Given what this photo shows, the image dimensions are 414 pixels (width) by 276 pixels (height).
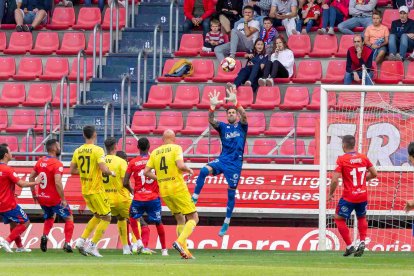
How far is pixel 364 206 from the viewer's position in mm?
20922

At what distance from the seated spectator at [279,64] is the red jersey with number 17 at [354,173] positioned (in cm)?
804

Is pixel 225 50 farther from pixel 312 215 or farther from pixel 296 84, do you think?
pixel 312 215

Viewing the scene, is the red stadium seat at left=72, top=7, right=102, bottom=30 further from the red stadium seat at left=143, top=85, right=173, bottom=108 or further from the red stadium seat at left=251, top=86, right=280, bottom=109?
the red stadium seat at left=251, top=86, right=280, bottom=109

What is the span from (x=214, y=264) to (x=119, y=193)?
14.7ft

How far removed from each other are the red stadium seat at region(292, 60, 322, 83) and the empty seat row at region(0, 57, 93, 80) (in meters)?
4.80

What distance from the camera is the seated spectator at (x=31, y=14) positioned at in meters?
31.5

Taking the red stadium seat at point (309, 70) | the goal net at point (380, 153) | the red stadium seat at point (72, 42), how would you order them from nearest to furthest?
the goal net at point (380, 153) < the red stadium seat at point (309, 70) < the red stadium seat at point (72, 42)

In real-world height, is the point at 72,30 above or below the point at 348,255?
above

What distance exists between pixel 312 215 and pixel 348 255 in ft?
13.9

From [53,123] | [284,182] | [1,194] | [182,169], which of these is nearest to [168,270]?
[182,169]

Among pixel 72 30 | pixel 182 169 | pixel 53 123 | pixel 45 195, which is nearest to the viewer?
pixel 182 169

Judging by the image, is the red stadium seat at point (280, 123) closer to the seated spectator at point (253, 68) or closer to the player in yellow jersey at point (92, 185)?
the seated spectator at point (253, 68)

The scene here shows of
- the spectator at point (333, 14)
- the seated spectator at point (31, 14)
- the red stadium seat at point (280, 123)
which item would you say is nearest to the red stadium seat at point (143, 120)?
the red stadium seat at point (280, 123)

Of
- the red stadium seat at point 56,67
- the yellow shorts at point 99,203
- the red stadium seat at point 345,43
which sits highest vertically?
the red stadium seat at point 345,43
